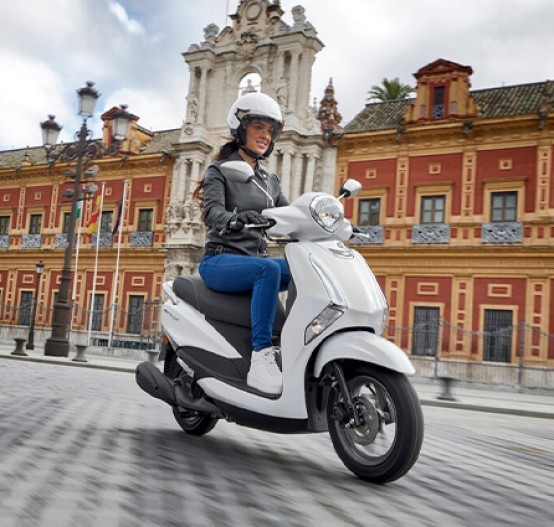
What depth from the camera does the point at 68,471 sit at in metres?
2.91

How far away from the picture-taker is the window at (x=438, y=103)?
843 inches

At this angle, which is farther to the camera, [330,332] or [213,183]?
[213,183]

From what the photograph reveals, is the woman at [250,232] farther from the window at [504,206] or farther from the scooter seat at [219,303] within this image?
the window at [504,206]

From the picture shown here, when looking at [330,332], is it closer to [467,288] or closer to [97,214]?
[467,288]

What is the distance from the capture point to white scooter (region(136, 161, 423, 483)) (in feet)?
9.45

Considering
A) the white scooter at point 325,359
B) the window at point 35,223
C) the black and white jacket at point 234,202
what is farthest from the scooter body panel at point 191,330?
the window at point 35,223

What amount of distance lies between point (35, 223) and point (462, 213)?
19.0 m

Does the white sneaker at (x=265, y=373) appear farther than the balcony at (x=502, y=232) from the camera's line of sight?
No

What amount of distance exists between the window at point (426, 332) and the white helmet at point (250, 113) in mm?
15547

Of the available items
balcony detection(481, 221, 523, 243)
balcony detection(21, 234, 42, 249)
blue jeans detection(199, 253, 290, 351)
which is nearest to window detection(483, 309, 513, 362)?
balcony detection(481, 221, 523, 243)

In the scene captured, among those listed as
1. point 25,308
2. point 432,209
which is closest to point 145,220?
point 25,308

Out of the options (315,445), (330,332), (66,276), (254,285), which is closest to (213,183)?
(254,285)

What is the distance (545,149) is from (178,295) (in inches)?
690

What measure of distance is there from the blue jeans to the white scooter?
4.1 inches
